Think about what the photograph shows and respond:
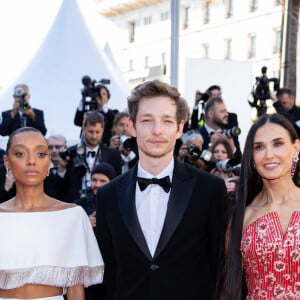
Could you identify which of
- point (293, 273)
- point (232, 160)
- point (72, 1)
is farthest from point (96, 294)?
point (72, 1)

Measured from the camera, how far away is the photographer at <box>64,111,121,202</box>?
6512 millimetres

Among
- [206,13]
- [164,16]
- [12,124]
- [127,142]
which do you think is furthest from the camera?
[164,16]

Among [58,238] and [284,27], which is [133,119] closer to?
[58,238]

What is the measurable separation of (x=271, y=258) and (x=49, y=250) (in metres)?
1.22

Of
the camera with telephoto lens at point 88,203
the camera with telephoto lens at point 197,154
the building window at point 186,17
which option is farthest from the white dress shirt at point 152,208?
the building window at point 186,17

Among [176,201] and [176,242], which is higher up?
[176,201]

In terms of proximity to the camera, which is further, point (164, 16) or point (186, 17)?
point (164, 16)

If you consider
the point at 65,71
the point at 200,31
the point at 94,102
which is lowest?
the point at 94,102

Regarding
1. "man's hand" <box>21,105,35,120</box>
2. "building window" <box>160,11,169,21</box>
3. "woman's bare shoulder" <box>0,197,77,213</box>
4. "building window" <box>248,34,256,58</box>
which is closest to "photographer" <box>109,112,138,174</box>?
"man's hand" <box>21,105,35,120</box>

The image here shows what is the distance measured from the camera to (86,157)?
662 centimetres

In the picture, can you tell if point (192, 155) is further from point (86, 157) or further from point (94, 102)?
point (94, 102)

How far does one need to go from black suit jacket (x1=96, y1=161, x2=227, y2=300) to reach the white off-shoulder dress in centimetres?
14

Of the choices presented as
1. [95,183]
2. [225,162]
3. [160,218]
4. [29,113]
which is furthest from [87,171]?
[160,218]

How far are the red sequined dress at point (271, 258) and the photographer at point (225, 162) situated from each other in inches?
73.5
